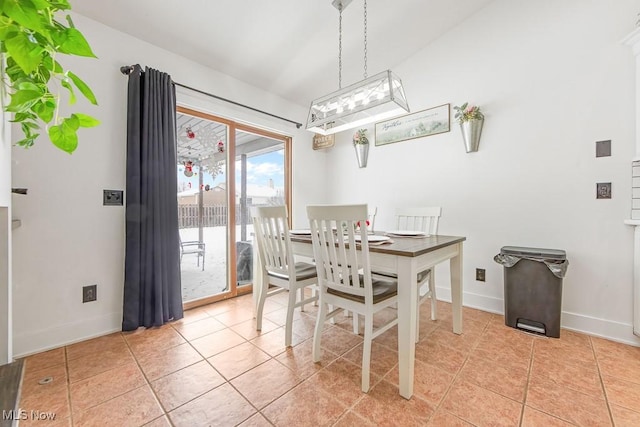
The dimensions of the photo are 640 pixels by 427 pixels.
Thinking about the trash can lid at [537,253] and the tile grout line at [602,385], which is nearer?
the tile grout line at [602,385]

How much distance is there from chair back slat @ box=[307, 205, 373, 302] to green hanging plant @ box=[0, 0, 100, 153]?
1178mm

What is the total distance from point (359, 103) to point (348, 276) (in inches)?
55.6

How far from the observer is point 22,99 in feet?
1.79

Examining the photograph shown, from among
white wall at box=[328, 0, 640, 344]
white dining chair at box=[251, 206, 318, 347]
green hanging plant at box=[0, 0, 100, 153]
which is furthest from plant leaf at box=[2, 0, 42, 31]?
white wall at box=[328, 0, 640, 344]

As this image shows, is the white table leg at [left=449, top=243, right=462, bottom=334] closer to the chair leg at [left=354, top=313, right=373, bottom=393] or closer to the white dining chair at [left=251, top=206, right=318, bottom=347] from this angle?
the chair leg at [left=354, top=313, right=373, bottom=393]

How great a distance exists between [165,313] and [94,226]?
35.9 inches

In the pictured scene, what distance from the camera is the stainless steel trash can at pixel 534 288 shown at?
2.06 meters

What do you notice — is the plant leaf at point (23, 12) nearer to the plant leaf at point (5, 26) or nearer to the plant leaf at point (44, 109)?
the plant leaf at point (5, 26)

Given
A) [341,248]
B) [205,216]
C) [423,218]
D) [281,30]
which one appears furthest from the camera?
[205,216]

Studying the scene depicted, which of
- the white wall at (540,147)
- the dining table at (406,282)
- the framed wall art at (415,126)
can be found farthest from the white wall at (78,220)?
the white wall at (540,147)

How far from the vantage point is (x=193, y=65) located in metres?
2.67

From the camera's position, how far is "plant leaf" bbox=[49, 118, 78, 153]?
1.90 ft

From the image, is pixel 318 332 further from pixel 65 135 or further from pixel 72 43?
pixel 72 43

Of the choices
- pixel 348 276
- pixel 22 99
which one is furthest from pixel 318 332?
pixel 22 99
